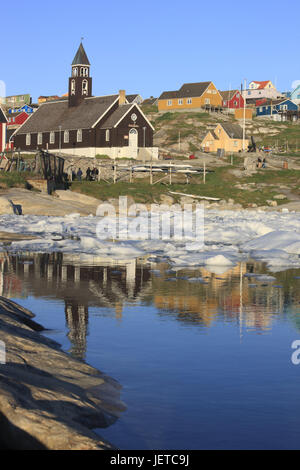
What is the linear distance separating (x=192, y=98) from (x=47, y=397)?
382 ft

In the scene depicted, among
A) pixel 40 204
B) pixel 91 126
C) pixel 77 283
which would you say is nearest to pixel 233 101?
pixel 91 126

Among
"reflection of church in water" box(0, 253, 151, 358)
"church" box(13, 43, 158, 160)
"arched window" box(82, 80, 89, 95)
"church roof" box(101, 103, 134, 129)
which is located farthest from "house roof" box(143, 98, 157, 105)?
"reflection of church in water" box(0, 253, 151, 358)

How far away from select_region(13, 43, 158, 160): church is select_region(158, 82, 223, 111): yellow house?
46.1 metres

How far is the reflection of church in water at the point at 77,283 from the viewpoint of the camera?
34.3 ft

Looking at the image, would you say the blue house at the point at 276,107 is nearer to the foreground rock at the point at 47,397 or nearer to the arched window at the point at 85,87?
the arched window at the point at 85,87

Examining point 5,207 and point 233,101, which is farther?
point 233,101

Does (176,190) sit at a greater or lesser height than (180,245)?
greater

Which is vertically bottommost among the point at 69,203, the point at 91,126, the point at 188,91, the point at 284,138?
the point at 69,203

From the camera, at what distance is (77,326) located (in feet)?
31.2

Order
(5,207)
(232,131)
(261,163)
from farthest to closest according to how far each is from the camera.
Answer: (232,131), (261,163), (5,207)

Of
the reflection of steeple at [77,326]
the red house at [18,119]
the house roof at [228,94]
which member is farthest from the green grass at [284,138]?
the reflection of steeple at [77,326]

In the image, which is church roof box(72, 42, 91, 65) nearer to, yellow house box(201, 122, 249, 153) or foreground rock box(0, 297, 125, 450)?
yellow house box(201, 122, 249, 153)

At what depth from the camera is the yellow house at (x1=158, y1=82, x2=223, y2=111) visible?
386ft

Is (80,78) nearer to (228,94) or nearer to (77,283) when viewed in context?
(77,283)
